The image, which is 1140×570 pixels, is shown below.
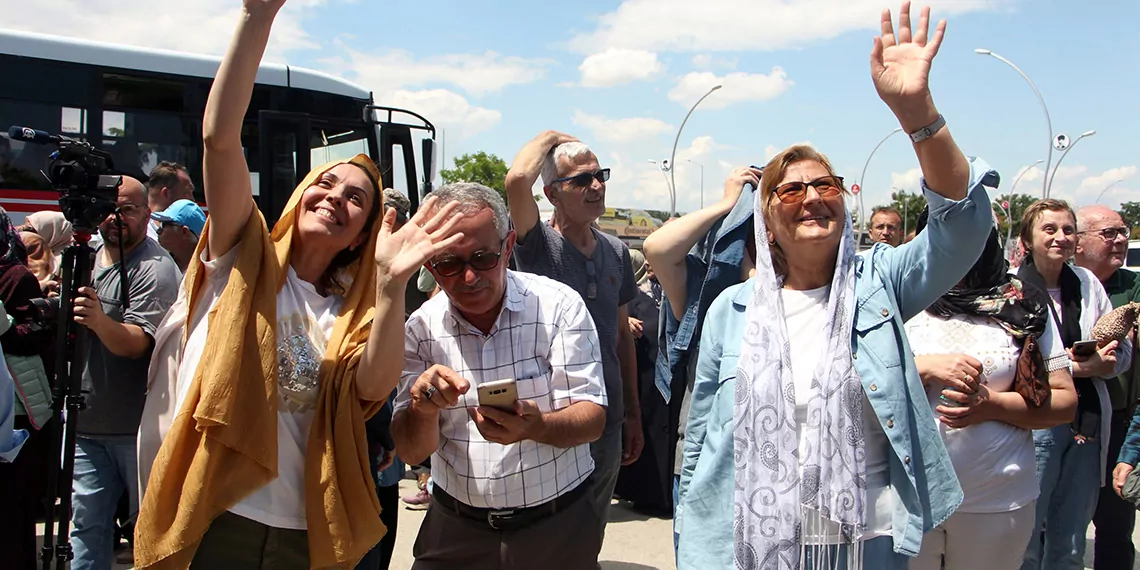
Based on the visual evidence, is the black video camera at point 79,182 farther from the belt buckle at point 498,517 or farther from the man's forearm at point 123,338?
the belt buckle at point 498,517

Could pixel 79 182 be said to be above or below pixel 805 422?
above

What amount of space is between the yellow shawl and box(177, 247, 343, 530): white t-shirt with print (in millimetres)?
47

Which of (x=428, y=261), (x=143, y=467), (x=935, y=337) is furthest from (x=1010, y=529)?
(x=143, y=467)

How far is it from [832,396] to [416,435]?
4.00ft

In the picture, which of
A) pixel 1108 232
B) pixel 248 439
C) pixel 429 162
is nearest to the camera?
pixel 248 439

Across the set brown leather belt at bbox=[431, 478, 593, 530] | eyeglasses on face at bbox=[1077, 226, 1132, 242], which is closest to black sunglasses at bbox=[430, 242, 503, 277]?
brown leather belt at bbox=[431, 478, 593, 530]

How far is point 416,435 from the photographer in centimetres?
242

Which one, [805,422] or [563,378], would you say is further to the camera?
[563,378]

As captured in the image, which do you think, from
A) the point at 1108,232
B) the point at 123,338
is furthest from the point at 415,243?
the point at 1108,232

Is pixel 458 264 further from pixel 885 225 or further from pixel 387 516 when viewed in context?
pixel 885 225

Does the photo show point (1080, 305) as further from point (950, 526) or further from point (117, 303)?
point (117, 303)

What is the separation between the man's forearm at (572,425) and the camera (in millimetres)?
2363

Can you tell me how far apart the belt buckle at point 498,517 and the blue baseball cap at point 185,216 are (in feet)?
8.06

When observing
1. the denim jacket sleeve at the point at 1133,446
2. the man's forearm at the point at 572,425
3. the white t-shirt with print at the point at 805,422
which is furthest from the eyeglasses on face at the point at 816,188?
the denim jacket sleeve at the point at 1133,446
